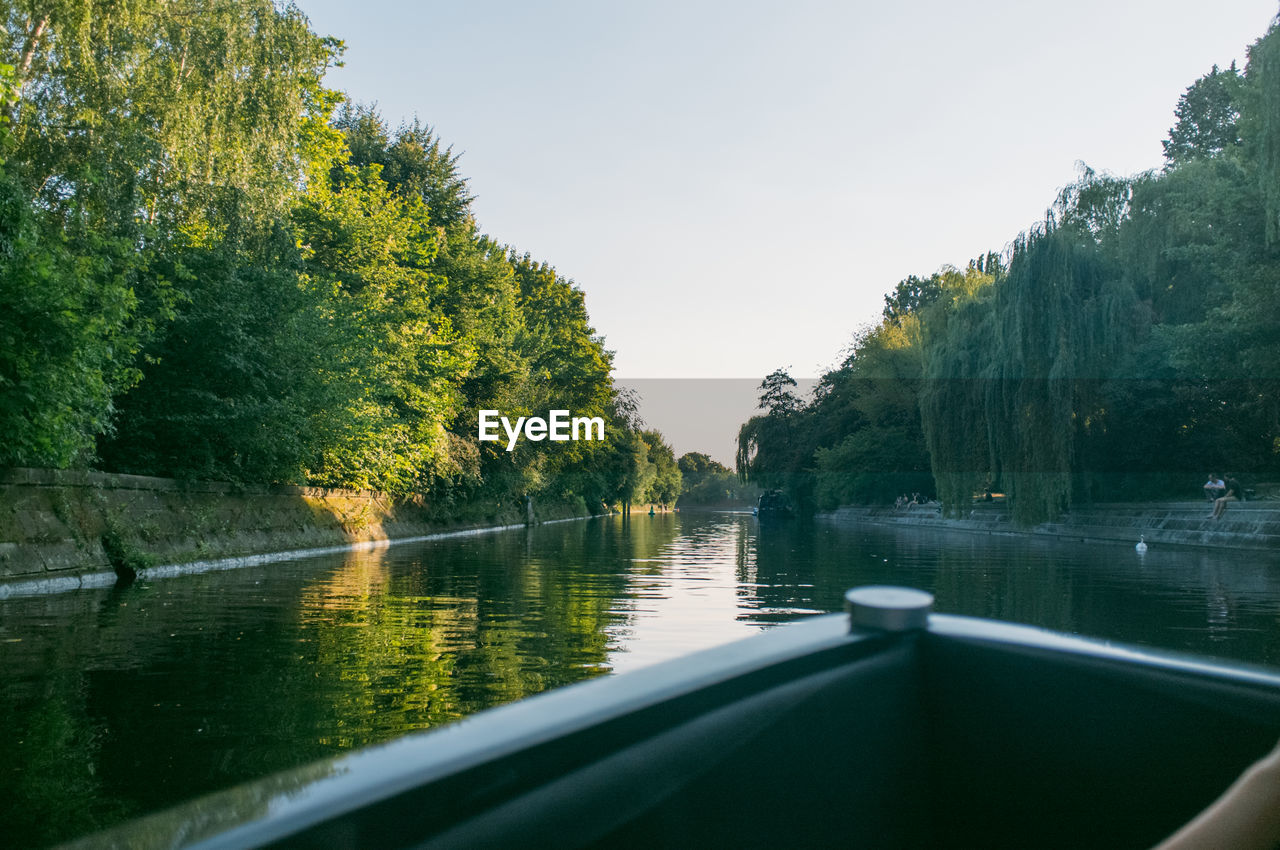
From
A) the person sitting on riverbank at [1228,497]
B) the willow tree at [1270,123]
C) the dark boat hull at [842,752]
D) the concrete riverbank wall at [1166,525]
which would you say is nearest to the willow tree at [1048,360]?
the concrete riverbank wall at [1166,525]

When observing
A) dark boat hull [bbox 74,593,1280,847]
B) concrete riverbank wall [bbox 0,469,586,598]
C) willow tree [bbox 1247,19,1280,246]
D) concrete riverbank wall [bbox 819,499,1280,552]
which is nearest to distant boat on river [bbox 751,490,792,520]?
concrete riverbank wall [bbox 819,499,1280,552]

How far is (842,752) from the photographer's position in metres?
1.75

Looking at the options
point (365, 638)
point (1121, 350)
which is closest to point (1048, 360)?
point (1121, 350)

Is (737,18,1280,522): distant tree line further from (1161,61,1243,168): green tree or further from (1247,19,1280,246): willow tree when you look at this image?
(1161,61,1243,168): green tree

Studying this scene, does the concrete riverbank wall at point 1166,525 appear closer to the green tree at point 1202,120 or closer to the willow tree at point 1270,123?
the willow tree at point 1270,123

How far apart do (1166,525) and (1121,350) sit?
4890mm

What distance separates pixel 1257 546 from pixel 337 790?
26.0 meters

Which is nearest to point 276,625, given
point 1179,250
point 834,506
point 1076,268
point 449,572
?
point 449,572

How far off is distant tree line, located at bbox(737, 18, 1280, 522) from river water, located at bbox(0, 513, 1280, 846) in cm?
790

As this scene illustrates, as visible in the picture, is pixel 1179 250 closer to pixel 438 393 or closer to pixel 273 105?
pixel 438 393

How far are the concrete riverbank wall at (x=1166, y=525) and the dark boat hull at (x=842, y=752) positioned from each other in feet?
79.3

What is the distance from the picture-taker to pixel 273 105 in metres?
20.8

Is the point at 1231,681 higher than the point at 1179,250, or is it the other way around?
the point at 1179,250

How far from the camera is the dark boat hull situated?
110cm
